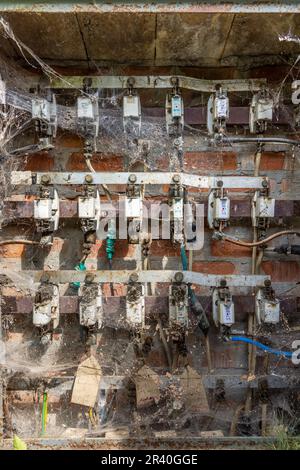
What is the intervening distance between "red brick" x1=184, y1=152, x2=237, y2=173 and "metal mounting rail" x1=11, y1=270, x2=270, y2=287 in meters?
0.59

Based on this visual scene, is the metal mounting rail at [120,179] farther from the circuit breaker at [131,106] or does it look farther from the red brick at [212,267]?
the red brick at [212,267]

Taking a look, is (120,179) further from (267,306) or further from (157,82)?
(267,306)

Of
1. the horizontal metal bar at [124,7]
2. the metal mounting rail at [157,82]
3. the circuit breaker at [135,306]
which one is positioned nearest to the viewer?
the horizontal metal bar at [124,7]

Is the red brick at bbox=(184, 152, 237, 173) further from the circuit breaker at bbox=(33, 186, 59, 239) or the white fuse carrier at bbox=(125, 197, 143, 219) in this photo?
the circuit breaker at bbox=(33, 186, 59, 239)

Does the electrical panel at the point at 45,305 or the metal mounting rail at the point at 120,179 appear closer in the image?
the electrical panel at the point at 45,305

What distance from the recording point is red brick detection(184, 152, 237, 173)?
2.32 m

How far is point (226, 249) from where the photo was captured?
90.1 inches

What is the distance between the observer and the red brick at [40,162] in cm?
229

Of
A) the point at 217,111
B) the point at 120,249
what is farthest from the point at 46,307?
the point at 217,111

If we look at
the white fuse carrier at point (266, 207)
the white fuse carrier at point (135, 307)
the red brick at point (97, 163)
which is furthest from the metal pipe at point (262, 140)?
the white fuse carrier at point (135, 307)

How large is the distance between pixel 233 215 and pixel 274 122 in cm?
55

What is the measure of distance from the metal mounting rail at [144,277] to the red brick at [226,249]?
17 cm

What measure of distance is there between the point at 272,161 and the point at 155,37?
872 millimetres
